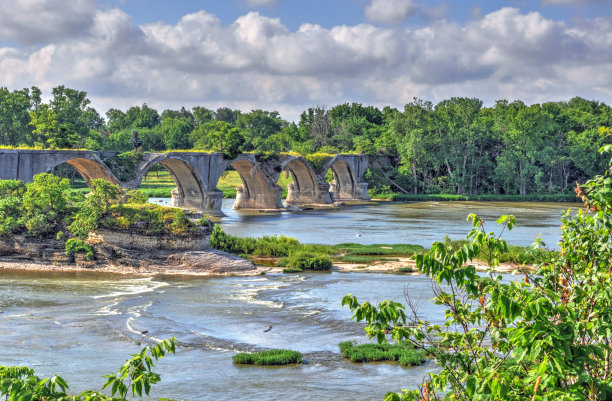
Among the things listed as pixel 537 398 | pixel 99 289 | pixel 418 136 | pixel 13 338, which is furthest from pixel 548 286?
pixel 418 136

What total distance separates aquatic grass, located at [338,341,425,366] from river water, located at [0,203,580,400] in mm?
331

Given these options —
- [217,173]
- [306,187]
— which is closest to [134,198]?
[217,173]

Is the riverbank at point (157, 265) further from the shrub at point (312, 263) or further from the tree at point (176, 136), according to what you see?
the tree at point (176, 136)

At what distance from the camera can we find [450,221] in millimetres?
70500

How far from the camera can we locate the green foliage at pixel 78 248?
125ft

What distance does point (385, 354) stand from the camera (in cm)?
2195

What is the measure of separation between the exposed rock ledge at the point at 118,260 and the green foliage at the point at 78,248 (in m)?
0.29

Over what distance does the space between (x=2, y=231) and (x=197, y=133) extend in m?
108

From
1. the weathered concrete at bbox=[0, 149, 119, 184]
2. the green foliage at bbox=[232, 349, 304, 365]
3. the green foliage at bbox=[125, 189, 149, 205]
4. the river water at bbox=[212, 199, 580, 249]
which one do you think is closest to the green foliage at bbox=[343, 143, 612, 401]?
the green foliage at bbox=[232, 349, 304, 365]

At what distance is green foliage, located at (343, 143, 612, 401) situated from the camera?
23.7ft

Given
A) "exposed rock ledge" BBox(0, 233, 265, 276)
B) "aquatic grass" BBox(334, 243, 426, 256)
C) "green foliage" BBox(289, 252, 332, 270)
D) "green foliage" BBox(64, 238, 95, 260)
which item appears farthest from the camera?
"aquatic grass" BBox(334, 243, 426, 256)

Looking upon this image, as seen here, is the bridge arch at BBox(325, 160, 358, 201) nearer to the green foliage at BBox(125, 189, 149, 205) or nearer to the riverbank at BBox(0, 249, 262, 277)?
the green foliage at BBox(125, 189, 149, 205)

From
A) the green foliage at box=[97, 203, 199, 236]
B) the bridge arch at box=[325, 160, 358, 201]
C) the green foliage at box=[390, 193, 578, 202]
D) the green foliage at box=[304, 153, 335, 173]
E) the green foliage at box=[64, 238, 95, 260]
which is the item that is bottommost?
the green foliage at box=[64, 238, 95, 260]

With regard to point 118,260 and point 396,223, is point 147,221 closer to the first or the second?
point 118,260
